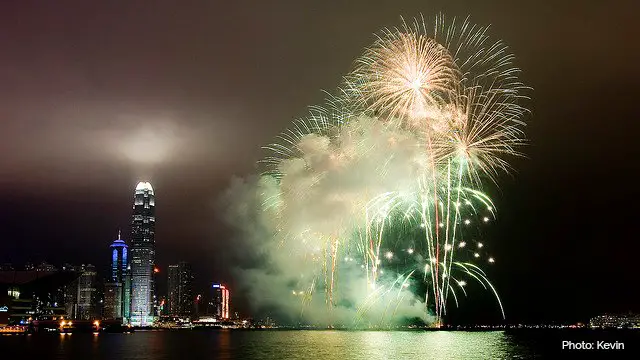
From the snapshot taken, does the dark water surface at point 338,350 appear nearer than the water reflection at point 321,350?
No

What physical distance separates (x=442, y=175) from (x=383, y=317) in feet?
317

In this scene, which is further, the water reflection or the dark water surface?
the dark water surface

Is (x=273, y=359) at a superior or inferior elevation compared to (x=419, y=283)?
inferior

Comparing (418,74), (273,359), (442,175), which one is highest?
(418,74)

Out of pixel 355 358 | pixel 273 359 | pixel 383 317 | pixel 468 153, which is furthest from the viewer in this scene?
pixel 383 317

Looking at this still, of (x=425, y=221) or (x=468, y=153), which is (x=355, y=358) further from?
(x=468, y=153)

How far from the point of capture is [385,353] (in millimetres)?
68625

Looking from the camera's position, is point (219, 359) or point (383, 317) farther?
point (383, 317)

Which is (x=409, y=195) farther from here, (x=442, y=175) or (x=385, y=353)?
(x=385, y=353)

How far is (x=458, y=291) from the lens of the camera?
479ft

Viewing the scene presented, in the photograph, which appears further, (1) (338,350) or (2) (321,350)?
(2) (321,350)

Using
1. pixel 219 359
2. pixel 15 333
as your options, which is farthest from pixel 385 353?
pixel 15 333

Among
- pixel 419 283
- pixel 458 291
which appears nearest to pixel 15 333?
pixel 458 291

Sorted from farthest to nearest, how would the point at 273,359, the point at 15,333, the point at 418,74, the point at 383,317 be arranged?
the point at 15,333 → the point at 383,317 → the point at 273,359 → the point at 418,74
